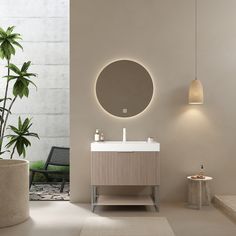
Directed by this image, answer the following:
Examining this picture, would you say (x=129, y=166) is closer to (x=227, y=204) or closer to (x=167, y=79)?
(x=227, y=204)

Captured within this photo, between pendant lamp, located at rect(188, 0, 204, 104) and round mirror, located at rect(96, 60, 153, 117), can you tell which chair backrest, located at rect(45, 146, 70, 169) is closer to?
round mirror, located at rect(96, 60, 153, 117)

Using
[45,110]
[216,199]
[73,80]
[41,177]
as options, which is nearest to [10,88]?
[45,110]

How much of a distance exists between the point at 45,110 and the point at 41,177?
1.14 m

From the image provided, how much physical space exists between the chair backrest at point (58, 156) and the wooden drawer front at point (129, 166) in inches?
82.7

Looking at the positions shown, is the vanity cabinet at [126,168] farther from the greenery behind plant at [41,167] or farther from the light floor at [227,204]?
the greenery behind plant at [41,167]

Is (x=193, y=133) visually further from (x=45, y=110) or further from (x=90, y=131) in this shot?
(x=45, y=110)

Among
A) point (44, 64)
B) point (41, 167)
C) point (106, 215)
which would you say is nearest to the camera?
point (106, 215)

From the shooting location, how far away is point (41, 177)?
23.3ft

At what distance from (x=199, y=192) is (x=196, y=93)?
1.18 meters

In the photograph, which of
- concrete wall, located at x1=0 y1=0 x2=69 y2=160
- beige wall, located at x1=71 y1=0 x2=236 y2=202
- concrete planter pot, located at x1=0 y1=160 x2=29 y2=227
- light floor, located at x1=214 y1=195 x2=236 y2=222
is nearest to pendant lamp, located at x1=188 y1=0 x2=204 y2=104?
beige wall, located at x1=71 y1=0 x2=236 y2=202

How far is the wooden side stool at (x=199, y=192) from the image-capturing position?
5.00 m

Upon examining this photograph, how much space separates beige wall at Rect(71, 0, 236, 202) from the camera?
17.6 feet

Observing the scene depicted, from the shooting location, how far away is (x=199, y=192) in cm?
500

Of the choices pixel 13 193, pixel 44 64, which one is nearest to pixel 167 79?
pixel 13 193
